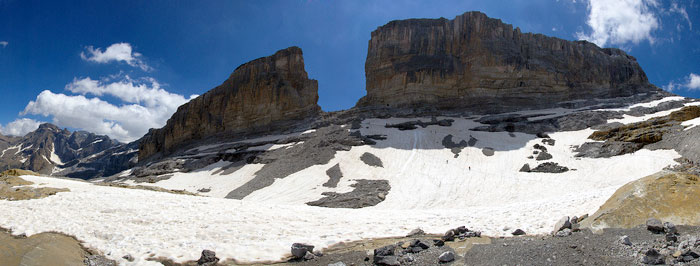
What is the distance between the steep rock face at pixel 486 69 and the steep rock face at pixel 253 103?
1368cm

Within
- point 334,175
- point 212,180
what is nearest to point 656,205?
point 334,175

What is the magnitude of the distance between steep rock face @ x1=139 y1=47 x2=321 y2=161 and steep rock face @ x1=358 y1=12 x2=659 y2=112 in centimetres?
1368

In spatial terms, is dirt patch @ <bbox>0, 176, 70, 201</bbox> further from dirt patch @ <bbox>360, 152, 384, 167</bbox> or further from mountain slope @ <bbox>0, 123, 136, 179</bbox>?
mountain slope @ <bbox>0, 123, 136, 179</bbox>

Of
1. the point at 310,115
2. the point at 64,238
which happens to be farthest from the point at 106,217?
the point at 310,115

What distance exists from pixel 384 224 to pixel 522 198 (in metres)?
17.5

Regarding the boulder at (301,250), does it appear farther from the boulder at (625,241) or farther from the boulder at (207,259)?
the boulder at (625,241)

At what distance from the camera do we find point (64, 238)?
9.16m

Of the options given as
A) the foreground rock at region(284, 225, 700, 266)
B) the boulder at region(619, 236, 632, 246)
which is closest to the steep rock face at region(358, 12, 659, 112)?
the foreground rock at region(284, 225, 700, 266)

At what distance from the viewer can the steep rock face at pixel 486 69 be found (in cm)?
6044

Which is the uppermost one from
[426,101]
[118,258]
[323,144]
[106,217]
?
[426,101]

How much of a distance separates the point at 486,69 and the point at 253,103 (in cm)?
4254

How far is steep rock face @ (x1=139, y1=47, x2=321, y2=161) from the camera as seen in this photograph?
61.2m

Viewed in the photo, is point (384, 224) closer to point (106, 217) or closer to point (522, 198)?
point (106, 217)

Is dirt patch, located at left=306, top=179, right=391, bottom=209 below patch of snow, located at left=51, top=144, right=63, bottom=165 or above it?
below
